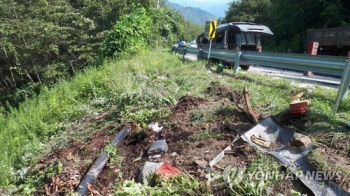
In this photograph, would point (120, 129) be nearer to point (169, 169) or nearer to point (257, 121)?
point (169, 169)

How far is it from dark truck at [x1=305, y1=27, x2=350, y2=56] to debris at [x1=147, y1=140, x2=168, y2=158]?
11589 mm

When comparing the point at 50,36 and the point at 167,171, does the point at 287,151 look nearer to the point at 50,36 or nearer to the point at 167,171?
the point at 167,171

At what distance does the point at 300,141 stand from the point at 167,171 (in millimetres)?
1469

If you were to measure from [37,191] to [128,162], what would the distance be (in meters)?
1.24

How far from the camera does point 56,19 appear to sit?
16531 millimetres

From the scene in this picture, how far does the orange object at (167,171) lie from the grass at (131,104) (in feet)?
2.72

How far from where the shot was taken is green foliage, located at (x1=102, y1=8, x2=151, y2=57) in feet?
36.7

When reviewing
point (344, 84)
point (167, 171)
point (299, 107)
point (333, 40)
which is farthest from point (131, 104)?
point (333, 40)

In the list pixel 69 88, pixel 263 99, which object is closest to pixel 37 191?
pixel 263 99

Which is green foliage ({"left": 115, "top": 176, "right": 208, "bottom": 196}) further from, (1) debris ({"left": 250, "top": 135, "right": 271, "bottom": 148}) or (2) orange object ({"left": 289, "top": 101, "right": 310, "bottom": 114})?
(2) orange object ({"left": 289, "top": 101, "right": 310, "bottom": 114})

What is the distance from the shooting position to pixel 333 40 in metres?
12.4

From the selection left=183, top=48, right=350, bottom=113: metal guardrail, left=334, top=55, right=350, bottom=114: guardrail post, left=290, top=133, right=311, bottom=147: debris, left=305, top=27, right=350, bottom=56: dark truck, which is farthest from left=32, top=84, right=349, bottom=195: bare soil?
left=305, top=27, right=350, bottom=56: dark truck

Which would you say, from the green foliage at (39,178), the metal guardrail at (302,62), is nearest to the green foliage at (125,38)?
the metal guardrail at (302,62)

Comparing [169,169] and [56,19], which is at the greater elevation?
[56,19]
